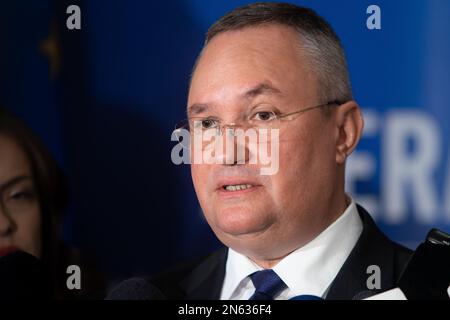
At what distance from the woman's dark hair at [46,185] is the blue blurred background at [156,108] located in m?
0.02

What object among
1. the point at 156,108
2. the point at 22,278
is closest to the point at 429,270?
the point at 156,108

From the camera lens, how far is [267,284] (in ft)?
4.92

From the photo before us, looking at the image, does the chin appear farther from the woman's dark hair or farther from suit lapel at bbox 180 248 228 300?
the woman's dark hair

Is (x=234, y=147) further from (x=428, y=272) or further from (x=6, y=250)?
(x=6, y=250)

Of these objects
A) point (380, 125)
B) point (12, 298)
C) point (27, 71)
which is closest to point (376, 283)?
point (380, 125)

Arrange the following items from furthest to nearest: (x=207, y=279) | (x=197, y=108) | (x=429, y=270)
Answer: (x=207, y=279) < (x=197, y=108) < (x=429, y=270)

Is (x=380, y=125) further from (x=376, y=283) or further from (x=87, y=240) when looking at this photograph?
(x=87, y=240)

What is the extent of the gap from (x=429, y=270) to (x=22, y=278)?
2.75 feet

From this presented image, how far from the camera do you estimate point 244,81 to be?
4.71ft

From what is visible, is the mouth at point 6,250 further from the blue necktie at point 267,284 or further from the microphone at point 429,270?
the microphone at point 429,270

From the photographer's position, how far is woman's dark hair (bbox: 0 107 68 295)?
5.40 feet

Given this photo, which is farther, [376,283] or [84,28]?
[84,28]

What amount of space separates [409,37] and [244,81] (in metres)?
0.40

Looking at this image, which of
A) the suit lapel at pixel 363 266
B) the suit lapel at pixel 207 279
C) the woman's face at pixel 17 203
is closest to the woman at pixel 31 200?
the woman's face at pixel 17 203
